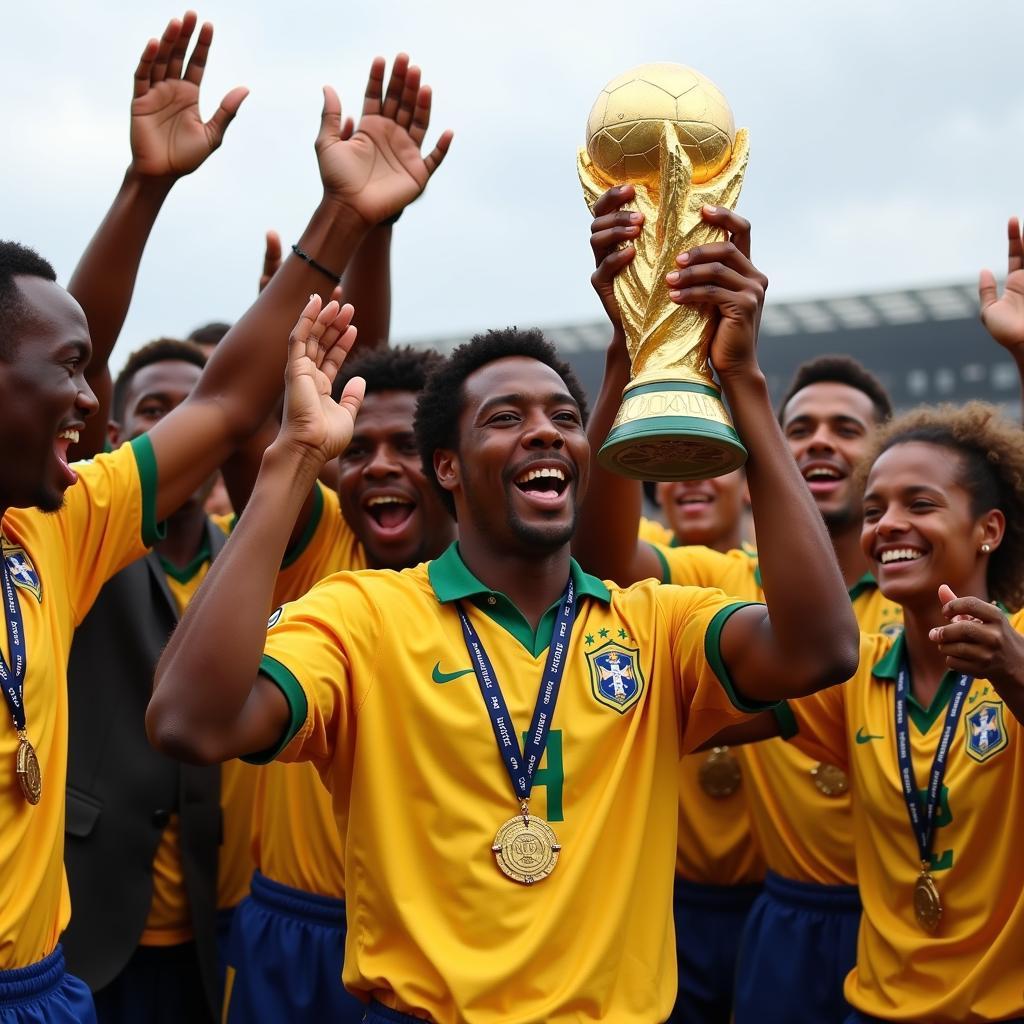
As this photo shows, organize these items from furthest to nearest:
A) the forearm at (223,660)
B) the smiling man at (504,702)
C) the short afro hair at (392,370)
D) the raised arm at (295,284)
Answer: the short afro hair at (392,370), the raised arm at (295,284), the smiling man at (504,702), the forearm at (223,660)

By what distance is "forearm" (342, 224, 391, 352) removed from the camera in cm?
532

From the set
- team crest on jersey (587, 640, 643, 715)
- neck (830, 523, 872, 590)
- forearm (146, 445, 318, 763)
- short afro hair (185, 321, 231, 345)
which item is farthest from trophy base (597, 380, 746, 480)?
short afro hair (185, 321, 231, 345)

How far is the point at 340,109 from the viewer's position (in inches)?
175

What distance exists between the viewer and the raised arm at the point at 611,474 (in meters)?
3.36

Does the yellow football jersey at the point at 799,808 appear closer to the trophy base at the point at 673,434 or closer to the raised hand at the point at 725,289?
the trophy base at the point at 673,434

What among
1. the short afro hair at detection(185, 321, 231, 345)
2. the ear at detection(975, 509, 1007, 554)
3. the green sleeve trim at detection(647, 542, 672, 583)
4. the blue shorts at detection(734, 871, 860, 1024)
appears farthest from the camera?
the short afro hair at detection(185, 321, 231, 345)

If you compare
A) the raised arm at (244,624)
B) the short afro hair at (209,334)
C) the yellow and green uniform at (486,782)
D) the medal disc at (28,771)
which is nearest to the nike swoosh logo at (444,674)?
the yellow and green uniform at (486,782)

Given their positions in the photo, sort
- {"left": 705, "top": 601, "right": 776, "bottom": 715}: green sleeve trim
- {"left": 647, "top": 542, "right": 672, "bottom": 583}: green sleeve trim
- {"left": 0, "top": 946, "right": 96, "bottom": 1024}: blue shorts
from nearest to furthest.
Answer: {"left": 705, "top": 601, "right": 776, "bottom": 715}: green sleeve trim, {"left": 0, "top": 946, "right": 96, "bottom": 1024}: blue shorts, {"left": 647, "top": 542, "right": 672, "bottom": 583}: green sleeve trim

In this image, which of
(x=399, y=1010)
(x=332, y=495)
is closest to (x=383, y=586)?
(x=399, y=1010)

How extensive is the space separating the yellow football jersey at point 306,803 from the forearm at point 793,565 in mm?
1857

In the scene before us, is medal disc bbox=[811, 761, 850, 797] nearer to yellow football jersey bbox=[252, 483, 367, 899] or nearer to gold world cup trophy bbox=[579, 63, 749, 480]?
yellow football jersey bbox=[252, 483, 367, 899]

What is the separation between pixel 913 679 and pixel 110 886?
2691 millimetres

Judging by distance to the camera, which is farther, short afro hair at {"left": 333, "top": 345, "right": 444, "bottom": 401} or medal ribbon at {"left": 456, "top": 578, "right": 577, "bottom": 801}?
short afro hair at {"left": 333, "top": 345, "right": 444, "bottom": 401}

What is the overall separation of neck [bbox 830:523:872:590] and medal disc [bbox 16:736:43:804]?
3294 mm
